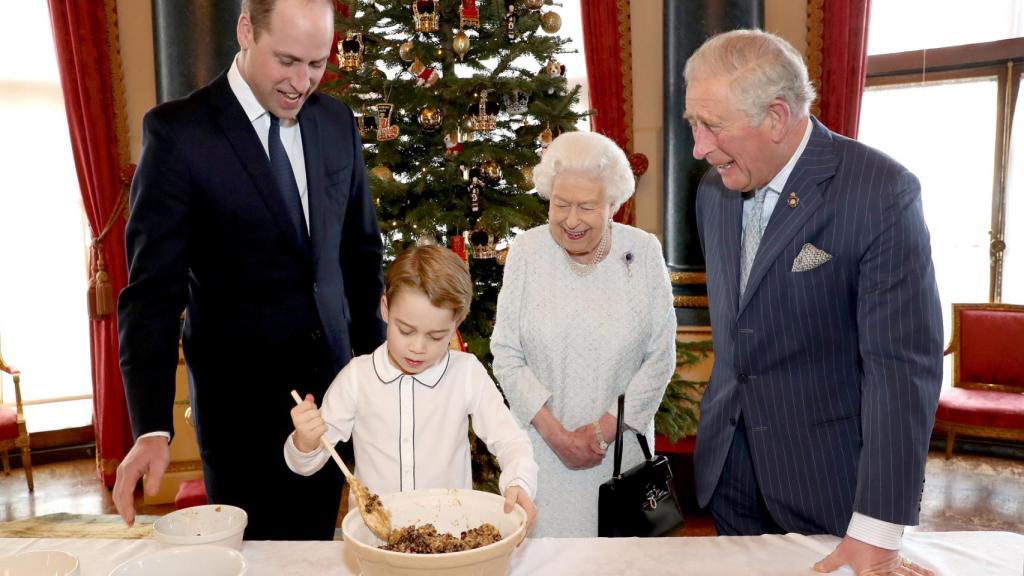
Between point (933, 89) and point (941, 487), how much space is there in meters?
2.72

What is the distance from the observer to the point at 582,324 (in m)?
2.29

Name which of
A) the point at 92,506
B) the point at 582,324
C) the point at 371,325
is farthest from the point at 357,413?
the point at 92,506

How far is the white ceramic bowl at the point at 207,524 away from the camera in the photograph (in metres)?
1.36

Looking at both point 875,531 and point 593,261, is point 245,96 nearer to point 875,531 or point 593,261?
point 593,261

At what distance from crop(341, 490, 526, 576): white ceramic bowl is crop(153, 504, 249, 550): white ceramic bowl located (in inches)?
10.0

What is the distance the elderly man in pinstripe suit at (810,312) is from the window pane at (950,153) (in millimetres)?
4495

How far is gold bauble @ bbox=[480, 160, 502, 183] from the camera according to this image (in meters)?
3.46

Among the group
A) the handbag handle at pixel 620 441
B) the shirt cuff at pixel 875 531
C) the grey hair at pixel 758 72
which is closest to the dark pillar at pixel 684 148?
the handbag handle at pixel 620 441

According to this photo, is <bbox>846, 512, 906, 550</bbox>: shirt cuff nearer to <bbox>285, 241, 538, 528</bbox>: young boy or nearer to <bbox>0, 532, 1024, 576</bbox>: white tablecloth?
<bbox>0, 532, 1024, 576</bbox>: white tablecloth

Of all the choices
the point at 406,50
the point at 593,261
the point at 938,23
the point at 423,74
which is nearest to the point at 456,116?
the point at 423,74

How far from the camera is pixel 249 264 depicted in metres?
1.81

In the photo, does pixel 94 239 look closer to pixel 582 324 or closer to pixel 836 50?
pixel 582 324

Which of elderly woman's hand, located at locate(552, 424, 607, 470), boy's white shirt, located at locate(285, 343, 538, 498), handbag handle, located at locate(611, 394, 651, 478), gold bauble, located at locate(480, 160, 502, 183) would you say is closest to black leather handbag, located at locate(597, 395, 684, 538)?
handbag handle, located at locate(611, 394, 651, 478)

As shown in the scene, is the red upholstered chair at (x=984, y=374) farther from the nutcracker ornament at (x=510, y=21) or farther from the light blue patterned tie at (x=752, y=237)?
the light blue patterned tie at (x=752, y=237)
